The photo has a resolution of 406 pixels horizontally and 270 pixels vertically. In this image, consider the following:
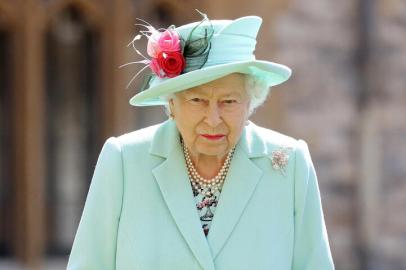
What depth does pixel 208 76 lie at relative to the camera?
331 cm

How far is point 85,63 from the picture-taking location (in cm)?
708

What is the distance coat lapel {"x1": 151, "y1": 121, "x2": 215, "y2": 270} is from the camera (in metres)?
3.44

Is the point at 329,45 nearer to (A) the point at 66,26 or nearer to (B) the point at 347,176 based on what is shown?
(B) the point at 347,176

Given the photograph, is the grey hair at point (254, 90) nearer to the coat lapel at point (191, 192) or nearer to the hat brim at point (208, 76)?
the hat brim at point (208, 76)

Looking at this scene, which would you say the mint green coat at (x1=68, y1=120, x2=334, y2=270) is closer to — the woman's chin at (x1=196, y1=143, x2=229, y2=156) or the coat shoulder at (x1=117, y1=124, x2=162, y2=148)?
the coat shoulder at (x1=117, y1=124, x2=162, y2=148)

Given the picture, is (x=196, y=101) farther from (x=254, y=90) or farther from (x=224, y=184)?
(x=224, y=184)

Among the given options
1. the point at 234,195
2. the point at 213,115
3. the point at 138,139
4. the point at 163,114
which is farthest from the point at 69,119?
the point at 213,115

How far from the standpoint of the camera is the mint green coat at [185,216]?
11.3 feet

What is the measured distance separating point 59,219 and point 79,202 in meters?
0.15

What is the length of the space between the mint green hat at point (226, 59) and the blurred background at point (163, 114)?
3.49 metres

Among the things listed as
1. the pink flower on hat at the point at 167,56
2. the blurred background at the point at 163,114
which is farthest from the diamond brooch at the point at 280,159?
the blurred background at the point at 163,114

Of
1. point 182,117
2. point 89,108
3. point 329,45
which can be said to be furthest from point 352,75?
point 182,117

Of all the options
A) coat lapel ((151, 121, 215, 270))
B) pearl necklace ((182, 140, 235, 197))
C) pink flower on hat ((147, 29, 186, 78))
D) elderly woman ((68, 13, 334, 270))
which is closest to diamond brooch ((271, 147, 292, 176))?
elderly woman ((68, 13, 334, 270))

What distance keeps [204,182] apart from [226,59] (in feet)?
1.15
